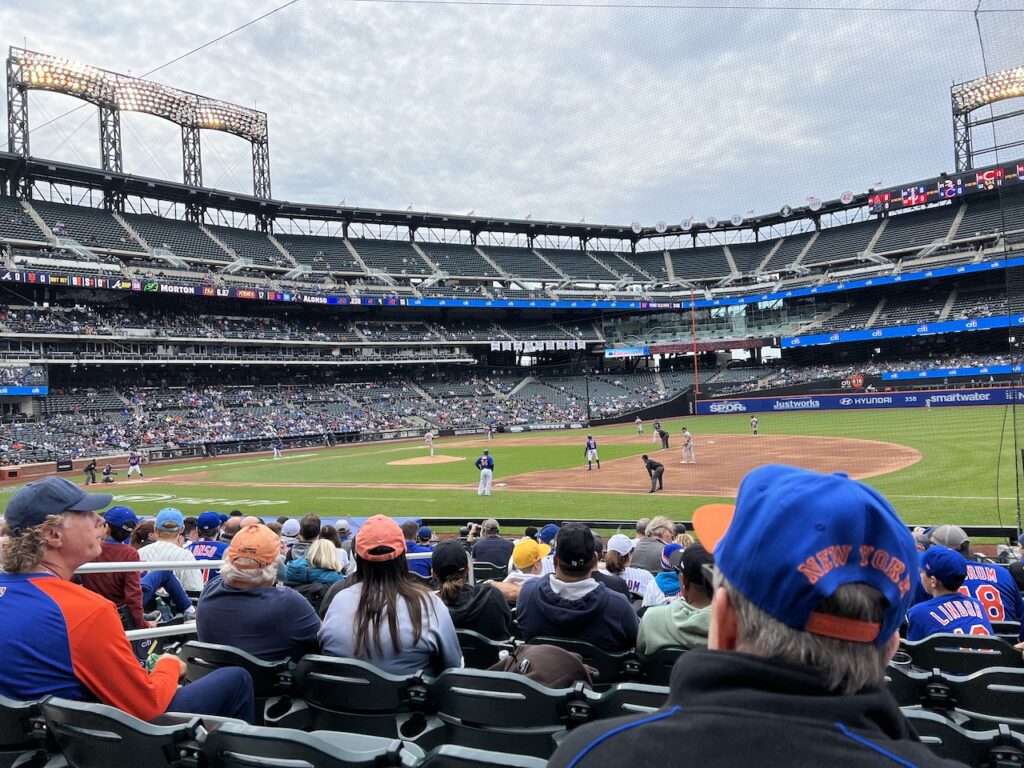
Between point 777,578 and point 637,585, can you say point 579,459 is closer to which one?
point 637,585

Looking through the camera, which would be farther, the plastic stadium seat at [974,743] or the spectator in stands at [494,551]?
the spectator in stands at [494,551]

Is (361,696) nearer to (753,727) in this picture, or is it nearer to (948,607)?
(753,727)

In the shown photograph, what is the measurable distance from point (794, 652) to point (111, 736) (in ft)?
9.25

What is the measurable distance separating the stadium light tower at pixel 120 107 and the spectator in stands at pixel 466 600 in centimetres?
5969

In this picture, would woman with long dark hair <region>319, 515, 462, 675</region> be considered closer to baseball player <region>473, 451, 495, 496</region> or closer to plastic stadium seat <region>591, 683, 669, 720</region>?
plastic stadium seat <region>591, 683, 669, 720</region>

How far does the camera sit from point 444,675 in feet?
11.1

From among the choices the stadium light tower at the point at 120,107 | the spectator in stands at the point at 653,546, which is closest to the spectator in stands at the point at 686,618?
the spectator in stands at the point at 653,546

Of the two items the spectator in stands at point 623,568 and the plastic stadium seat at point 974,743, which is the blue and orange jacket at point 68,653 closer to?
the plastic stadium seat at point 974,743

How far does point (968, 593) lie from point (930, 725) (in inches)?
122

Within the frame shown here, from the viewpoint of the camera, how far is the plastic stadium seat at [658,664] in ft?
13.1

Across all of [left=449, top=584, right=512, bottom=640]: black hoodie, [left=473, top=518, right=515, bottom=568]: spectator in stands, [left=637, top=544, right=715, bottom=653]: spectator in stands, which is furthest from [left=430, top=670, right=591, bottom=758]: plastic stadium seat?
[left=473, top=518, right=515, bottom=568]: spectator in stands

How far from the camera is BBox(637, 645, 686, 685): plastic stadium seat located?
3.98 m

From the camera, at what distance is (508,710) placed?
3.16 meters

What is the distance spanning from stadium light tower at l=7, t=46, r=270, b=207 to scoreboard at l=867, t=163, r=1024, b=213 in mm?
65316
